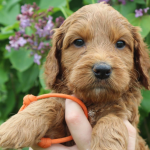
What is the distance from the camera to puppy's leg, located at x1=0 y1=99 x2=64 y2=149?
6.72 ft

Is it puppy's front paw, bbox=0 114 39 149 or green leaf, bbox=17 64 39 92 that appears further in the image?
green leaf, bbox=17 64 39 92

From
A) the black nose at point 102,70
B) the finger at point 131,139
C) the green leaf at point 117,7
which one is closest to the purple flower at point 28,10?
the green leaf at point 117,7

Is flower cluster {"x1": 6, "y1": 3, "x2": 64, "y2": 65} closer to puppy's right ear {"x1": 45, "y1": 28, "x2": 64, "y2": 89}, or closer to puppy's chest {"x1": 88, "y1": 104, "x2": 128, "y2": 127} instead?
puppy's right ear {"x1": 45, "y1": 28, "x2": 64, "y2": 89}

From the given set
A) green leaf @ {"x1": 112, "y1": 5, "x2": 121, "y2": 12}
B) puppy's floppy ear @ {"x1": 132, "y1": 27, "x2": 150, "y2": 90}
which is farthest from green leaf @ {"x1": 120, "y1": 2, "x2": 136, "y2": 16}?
puppy's floppy ear @ {"x1": 132, "y1": 27, "x2": 150, "y2": 90}

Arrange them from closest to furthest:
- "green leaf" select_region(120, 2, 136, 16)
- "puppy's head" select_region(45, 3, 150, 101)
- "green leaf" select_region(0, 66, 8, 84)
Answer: "puppy's head" select_region(45, 3, 150, 101)
"green leaf" select_region(120, 2, 136, 16)
"green leaf" select_region(0, 66, 8, 84)

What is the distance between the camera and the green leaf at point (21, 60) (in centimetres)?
372

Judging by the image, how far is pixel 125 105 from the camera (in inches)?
99.6

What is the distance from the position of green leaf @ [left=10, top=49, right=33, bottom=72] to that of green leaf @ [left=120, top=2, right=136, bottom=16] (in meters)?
1.73

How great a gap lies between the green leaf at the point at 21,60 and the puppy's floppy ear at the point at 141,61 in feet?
5.84

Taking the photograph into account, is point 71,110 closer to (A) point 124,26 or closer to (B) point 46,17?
(A) point 124,26

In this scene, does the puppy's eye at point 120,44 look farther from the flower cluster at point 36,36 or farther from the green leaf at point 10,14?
the green leaf at point 10,14

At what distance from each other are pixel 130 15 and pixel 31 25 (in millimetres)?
1575

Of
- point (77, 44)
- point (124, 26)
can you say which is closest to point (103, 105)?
point (77, 44)

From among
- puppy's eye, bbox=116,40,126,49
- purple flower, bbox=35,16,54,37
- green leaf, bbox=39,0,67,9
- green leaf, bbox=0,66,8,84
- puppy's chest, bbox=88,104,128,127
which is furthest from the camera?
green leaf, bbox=39,0,67,9
